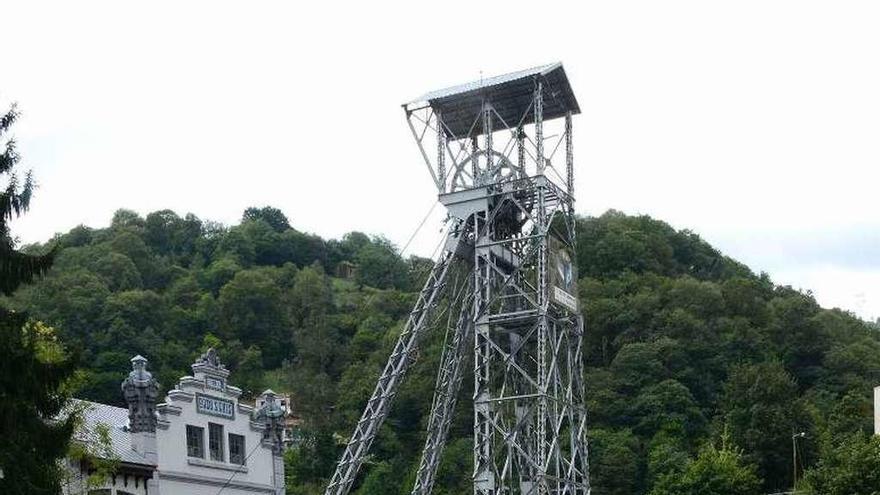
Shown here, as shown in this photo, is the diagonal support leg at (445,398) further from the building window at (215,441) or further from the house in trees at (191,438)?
the building window at (215,441)

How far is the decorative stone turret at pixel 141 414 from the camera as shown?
49031 millimetres

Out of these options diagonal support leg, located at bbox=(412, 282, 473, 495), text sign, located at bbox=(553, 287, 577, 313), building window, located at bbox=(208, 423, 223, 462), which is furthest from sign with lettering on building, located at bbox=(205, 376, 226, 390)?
text sign, located at bbox=(553, 287, 577, 313)

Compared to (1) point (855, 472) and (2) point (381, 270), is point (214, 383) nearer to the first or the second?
(1) point (855, 472)

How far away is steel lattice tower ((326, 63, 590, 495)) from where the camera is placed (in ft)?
176

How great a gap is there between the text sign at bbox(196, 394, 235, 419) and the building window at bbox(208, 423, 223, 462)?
0.47 meters

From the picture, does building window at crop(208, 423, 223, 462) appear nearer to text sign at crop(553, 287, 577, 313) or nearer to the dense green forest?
text sign at crop(553, 287, 577, 313)

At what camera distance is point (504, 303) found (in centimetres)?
5625

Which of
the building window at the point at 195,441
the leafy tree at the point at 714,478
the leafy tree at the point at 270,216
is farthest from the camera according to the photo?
the leafy tree at the point at 270,216

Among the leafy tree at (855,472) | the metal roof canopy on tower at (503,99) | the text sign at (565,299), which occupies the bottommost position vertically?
the leafy tree at (855,472)

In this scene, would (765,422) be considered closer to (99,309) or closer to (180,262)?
(99,309)

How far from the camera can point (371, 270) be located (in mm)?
167875

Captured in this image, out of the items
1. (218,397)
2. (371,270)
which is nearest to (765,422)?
(218,397)

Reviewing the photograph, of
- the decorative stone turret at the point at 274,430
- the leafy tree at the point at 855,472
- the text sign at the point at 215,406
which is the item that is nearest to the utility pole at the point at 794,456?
the leafy tree at the point at 855,472

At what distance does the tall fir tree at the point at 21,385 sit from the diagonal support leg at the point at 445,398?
24.2 metres
